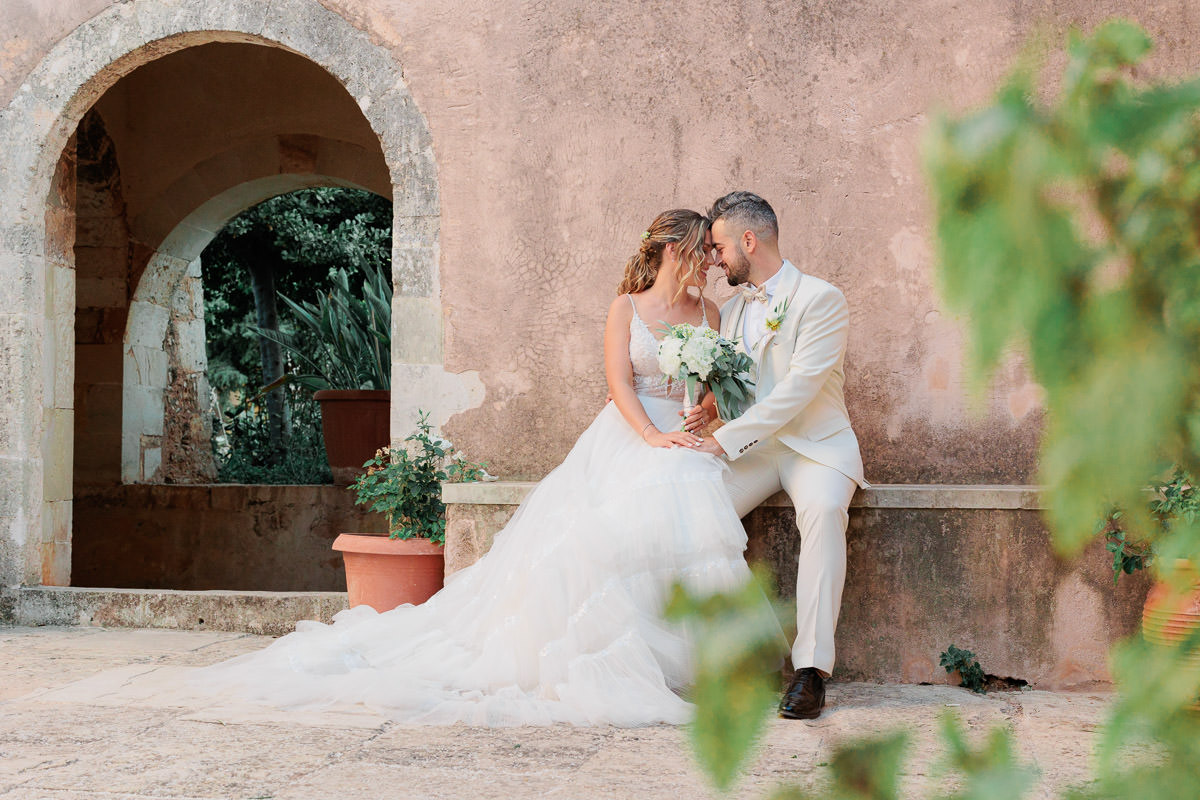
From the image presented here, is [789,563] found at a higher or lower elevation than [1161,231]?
lower

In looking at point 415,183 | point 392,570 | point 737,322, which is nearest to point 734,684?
point 737,322

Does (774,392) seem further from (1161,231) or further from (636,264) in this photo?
(1161,231)

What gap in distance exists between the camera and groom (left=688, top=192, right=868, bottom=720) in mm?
3754

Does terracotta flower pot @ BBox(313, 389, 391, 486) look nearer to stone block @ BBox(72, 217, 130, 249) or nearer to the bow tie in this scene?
stone block @ BBox(72, 217, 130, 249)

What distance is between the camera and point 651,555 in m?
3.59

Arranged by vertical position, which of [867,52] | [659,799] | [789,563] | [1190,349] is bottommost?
[659,799]

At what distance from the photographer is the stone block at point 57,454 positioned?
528 cm

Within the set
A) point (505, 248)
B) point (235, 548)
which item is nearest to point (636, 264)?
point (505, 248)

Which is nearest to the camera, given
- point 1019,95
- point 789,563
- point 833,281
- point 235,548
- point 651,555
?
point 1019,95

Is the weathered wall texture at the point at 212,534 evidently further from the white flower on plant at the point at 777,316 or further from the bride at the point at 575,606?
the white flower on plant at the point at 777,316

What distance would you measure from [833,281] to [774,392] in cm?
96

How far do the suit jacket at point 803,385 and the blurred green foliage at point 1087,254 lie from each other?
3385 millimetres

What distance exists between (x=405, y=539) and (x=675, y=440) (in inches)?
52.9

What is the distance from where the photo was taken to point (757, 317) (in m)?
4.11
